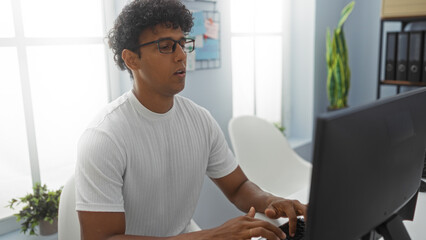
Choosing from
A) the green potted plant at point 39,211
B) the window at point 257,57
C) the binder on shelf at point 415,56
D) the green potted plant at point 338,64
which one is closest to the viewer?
the green potted plant at point 39,211

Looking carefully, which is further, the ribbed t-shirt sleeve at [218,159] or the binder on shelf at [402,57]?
the binder on shelf at [402,57]

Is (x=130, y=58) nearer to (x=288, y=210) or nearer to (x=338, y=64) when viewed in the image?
(x=288, y=210)

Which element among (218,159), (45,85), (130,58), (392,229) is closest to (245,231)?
(392,229)


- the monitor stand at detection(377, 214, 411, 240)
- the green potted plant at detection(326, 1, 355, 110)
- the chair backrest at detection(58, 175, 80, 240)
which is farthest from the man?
the green potted plant at detection(326, 1, 355, 110)

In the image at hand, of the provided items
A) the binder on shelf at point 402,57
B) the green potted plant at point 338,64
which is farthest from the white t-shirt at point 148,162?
the binder on shelf at point 402,57

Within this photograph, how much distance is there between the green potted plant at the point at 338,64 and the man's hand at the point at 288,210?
6.26 feet

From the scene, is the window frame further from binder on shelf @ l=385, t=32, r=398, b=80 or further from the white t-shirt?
the white t-shirt

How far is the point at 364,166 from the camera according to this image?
2.33ft

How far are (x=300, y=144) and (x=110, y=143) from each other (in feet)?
7.13

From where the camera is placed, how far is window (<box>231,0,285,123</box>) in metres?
2.81

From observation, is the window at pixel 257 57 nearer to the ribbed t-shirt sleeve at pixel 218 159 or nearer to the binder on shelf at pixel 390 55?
the binder on shelf at pixel 390 55

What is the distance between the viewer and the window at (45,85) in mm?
1749

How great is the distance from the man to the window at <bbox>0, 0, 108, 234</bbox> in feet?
1.65

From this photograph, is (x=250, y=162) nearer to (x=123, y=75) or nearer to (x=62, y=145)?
(x=123, y=75)
